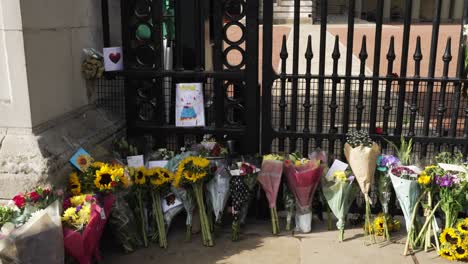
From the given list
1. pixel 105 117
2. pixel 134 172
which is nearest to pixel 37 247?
pixel 134 172

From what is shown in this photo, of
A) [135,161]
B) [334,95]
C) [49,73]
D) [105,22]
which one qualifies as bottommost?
[135,161]

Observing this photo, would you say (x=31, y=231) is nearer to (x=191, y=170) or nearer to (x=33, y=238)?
(x=33, y=238)

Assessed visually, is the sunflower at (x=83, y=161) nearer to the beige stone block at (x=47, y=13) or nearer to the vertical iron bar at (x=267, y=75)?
the beige stone block at (x=47, y=13)

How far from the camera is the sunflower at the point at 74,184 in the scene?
3.61 metres

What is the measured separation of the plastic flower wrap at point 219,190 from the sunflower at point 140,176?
1.61 feet

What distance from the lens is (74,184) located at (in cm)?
363

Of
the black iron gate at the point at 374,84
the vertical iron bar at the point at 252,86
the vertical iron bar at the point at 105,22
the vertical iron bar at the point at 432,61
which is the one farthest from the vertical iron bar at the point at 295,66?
the vertical iron bar at the point at 105,22

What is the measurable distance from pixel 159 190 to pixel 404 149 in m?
1.97

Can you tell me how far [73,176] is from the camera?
144 inches

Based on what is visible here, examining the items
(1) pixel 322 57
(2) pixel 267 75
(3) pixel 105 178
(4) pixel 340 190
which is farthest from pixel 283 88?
(3) pixel 105 178

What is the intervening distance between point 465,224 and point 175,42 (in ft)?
8.88

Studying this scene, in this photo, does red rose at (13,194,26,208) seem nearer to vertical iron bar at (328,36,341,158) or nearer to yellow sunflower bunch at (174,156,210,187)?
yellow sunflower bunch at (174,156,210,187)

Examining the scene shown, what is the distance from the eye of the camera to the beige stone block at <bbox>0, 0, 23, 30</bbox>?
10.8 feet

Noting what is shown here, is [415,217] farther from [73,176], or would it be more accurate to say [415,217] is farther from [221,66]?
[73,176]
